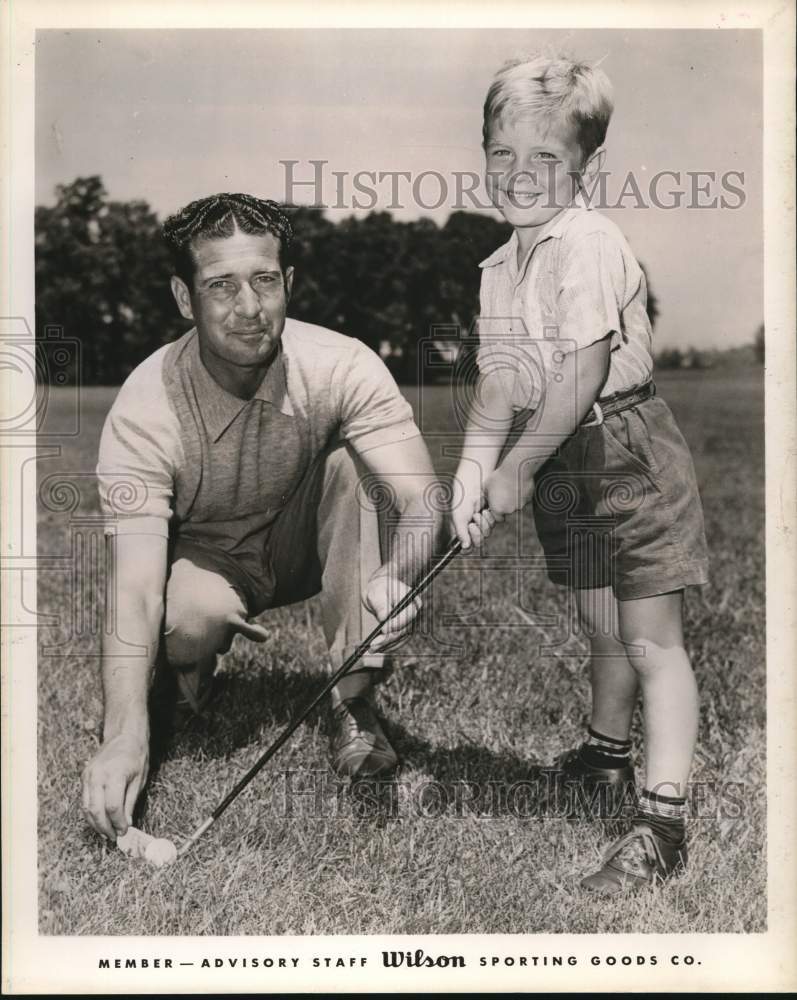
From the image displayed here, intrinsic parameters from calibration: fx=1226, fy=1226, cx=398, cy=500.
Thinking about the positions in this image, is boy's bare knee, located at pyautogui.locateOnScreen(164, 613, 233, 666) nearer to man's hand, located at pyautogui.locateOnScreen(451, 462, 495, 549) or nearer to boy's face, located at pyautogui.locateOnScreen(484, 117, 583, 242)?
man's hand, located at pyautogui.locateOnScreen(451, 462, 495, 549)

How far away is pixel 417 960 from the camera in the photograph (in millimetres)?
2867

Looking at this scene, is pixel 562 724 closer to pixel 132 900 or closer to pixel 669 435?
pixel 669 435

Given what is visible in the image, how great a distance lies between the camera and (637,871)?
2861 millimetres

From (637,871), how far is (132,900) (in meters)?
1.18

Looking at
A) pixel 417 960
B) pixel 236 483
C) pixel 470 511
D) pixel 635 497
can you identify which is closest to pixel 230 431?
pixel 236 483

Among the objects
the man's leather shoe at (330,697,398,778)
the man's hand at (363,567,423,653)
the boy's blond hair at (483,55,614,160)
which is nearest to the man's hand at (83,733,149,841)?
the man's leather shoe at (330,697,398,778)

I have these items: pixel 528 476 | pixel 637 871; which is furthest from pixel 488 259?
pixel 637 871

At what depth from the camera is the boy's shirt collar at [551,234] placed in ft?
9.18

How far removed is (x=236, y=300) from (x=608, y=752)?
1444mm

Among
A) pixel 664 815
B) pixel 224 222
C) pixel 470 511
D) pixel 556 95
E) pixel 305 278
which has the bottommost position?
pixel 664 815

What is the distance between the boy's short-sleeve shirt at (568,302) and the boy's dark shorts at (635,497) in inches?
4.5

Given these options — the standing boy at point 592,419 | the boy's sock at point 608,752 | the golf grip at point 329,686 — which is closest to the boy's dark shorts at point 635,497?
the standing boy at point 592,419

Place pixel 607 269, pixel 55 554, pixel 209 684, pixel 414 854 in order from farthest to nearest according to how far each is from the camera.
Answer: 1. pixel 55 554
2. pixel 209 684
3. pixel 414 854
4. pixel 607 269

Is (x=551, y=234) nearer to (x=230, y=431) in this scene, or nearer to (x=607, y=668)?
(x=230, y=431)
